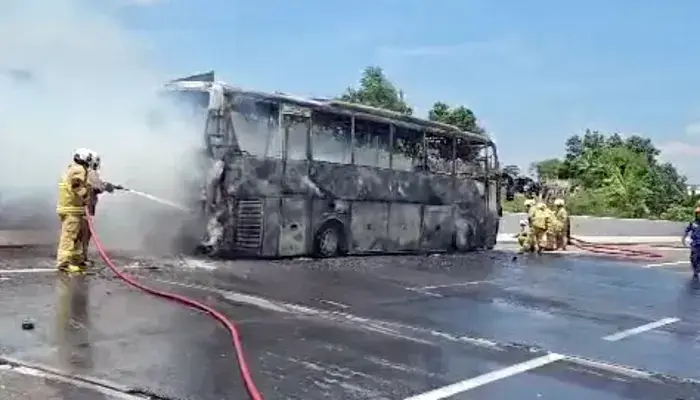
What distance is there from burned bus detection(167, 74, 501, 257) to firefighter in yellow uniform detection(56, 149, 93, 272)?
98.3 inches

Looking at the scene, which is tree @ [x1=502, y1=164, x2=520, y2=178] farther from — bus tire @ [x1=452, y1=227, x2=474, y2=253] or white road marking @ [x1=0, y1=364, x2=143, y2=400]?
white road marking @ [x1=0, y1=364, x2=143, y2=400]

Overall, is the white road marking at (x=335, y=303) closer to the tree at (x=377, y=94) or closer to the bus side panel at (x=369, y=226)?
the bus side panel at (x=369, y=226)

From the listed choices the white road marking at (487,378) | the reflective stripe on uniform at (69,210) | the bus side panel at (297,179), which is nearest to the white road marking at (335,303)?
the white road marking at (487,378)

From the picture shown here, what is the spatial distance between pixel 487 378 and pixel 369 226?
9.74 meters

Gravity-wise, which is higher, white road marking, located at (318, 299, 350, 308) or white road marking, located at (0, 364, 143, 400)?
white road marking, located at (318, 299, 350, 308)

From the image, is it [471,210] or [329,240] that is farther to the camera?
[471,210]

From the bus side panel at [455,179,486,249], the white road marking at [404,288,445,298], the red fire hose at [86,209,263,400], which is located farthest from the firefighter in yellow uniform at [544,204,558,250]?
the red fire hose at [86,209,263,400]

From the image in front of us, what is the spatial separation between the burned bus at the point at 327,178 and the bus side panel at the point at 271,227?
0.06 feet

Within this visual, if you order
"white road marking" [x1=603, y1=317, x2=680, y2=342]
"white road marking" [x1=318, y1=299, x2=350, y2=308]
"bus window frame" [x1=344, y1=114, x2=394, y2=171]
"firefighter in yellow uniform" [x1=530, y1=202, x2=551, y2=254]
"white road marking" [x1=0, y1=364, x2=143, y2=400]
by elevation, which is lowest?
"white road marking" [x1=603, y1=317, x2=680, y2=342]

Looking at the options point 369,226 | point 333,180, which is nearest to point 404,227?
point 369,226

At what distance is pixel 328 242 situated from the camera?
15.5 metres

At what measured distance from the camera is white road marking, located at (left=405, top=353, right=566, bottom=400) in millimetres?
6039

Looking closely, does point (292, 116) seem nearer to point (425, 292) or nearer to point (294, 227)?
point (294, 227)

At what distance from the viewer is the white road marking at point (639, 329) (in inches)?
357
